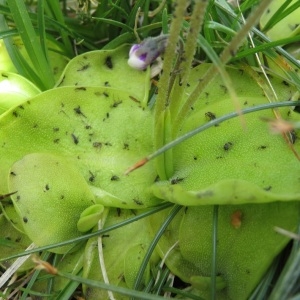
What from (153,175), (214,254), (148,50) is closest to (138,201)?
(153,175)

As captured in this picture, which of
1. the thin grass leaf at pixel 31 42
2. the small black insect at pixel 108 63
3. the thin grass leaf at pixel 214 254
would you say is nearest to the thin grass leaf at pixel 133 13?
the small black insect at pixel 108 63

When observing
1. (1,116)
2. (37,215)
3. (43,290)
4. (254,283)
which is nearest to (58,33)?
(1,116)

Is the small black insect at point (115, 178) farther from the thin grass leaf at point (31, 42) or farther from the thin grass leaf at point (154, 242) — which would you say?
the thin grass leaf at point (31, 42)

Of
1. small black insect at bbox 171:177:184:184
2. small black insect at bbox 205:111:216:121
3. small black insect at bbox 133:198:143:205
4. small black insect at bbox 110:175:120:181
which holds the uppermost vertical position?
small black insect at bbox 205:111:216:121

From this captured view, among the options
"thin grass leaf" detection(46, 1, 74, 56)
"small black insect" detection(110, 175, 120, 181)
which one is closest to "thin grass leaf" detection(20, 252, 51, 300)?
"small black insect" detection(110, 175, 120, 181)

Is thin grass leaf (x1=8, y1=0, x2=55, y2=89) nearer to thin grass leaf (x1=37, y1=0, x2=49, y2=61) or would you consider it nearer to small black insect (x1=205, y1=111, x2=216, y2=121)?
thin grass leaf (x1=37, y1=0, x2=49, y2=61)

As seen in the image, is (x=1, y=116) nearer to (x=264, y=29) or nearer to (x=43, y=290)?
(x=43, y=290)

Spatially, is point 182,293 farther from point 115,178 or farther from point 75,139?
point 75,139
